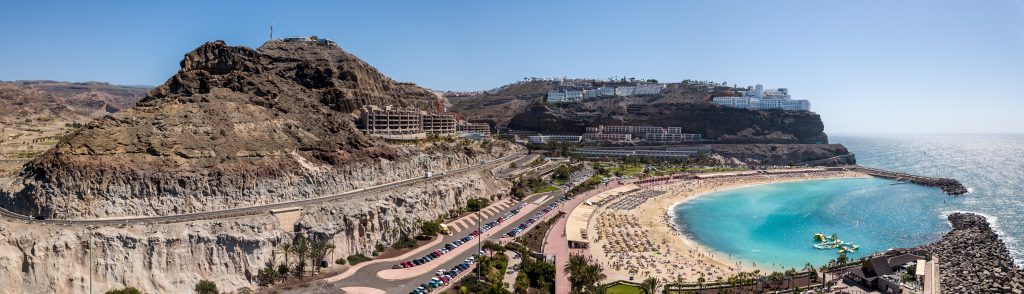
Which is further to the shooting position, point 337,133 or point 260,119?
point 337,133

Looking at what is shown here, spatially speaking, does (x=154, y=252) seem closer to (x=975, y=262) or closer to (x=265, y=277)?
(x=265, y=277)

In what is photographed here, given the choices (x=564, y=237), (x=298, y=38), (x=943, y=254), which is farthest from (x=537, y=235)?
(x=298, y=38)

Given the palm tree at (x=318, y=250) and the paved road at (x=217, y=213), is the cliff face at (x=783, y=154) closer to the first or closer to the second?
the paved road at (x=217, y=213)

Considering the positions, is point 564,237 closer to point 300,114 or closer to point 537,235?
point 537,235

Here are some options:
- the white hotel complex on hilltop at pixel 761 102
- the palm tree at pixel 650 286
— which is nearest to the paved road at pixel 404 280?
the palm tree at pixel 650 286

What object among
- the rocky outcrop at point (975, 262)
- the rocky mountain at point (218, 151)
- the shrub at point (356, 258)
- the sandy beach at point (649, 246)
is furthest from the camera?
the sandy beach at point (649, 246)

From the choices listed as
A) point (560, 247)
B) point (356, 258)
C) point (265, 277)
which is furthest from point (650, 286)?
point (265, 277)
